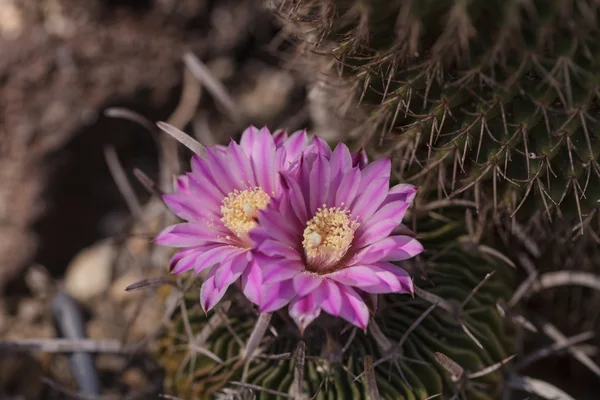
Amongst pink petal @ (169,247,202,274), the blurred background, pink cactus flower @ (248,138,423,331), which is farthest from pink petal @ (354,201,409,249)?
the blurred background

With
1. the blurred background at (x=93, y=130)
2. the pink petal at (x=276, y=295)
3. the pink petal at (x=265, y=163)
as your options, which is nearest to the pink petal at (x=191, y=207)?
the pink petal at (x=265, y=163)

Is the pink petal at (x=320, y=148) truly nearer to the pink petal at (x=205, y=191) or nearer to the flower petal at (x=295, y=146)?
the flower petal at (x=295, y=146)

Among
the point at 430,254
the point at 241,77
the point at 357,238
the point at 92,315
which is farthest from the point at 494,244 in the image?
the point at 92,315

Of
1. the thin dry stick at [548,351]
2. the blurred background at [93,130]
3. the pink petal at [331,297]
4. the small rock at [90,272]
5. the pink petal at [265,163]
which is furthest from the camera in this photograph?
the small rock at [90,272]

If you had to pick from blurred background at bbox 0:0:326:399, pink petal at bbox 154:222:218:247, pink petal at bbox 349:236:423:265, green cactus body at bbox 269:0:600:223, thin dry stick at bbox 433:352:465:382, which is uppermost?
green cactus body at bbox 269:0:600:223

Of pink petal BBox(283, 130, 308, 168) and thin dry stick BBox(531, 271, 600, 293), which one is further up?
pink petal BBox(283, 130, 308, 168)

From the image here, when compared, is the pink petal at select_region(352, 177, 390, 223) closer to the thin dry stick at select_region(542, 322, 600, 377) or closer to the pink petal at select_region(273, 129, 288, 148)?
the pink petal at select_region(273, 129, 288, 148)
